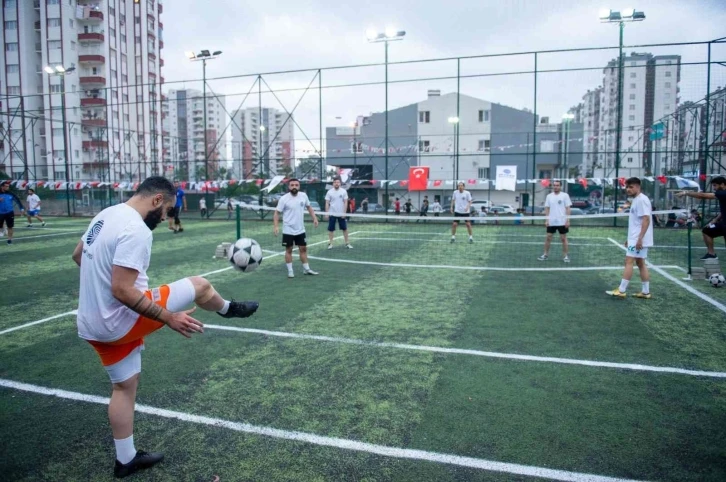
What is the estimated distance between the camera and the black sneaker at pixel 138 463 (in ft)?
11.5

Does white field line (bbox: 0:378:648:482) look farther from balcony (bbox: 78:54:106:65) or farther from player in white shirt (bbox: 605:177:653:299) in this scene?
balcony (bbox: 78:54:106:65)

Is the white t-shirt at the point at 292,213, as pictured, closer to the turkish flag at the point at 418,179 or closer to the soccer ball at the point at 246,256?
the soccer ball at the point at 246,256

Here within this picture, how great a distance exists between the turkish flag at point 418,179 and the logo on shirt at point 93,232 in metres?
24.0

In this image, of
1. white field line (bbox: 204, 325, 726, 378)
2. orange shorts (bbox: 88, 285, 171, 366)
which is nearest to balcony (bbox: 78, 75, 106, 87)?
white field line (bbox: 204, 325, 726, 378)

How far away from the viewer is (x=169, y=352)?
606 centimetres

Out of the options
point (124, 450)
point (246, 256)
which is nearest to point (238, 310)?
point (124, 450)

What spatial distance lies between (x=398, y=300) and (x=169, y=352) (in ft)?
13.8

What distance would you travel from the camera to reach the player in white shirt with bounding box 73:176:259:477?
3.21 metres

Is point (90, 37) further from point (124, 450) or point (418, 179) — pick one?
point (124, 450)

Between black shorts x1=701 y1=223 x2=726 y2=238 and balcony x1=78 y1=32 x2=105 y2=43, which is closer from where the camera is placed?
black shorts x1=701 y1=223 x2=726 y2=238

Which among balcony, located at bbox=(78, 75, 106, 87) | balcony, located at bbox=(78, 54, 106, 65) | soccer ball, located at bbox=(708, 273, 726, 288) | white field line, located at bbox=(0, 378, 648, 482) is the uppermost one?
balcony, located at bbox=(78, 54, 106, 65)

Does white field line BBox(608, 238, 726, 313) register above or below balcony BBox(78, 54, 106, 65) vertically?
below

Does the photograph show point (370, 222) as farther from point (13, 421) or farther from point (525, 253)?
point (13, 421)

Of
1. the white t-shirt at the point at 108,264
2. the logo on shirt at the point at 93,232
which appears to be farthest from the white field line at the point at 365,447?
the logo on shirt at the point at 93,232
